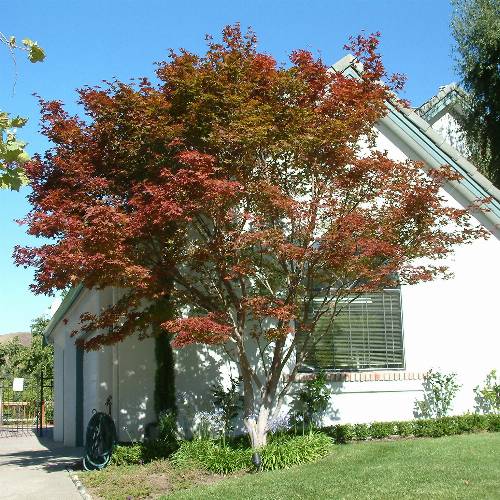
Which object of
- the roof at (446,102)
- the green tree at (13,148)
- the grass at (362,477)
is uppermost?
the roof at (446,102)

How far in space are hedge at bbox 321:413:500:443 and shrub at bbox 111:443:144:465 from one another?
127 inches

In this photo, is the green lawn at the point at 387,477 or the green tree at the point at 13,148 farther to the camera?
the green lawn at the point at 387,477

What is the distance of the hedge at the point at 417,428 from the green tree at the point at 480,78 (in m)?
9.86

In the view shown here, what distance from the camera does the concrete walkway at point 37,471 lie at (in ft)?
32.9

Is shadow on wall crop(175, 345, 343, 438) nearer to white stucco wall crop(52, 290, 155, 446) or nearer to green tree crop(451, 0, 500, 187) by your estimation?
white stucco wall crop(52, 290, 155, 446)

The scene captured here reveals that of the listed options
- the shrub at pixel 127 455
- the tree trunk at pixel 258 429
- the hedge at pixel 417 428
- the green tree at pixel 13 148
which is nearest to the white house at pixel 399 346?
the hedge at pixel 417 428

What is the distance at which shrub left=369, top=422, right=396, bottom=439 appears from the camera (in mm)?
12672

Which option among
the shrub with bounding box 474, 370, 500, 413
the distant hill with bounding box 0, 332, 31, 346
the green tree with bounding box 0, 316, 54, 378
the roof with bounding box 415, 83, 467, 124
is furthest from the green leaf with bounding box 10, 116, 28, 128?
the distant hill with bounding box 0, 332, 31, 346

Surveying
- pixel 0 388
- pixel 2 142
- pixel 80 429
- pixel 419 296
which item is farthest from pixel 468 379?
pixel 0 388

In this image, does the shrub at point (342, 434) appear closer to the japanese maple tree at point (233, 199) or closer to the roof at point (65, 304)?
the japanese maple tree at point (233, 199)

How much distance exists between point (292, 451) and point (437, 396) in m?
4.07

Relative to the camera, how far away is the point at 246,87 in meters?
10.3

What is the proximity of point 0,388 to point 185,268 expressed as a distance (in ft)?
54.9

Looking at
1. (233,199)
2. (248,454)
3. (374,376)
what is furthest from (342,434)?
(233,199)
